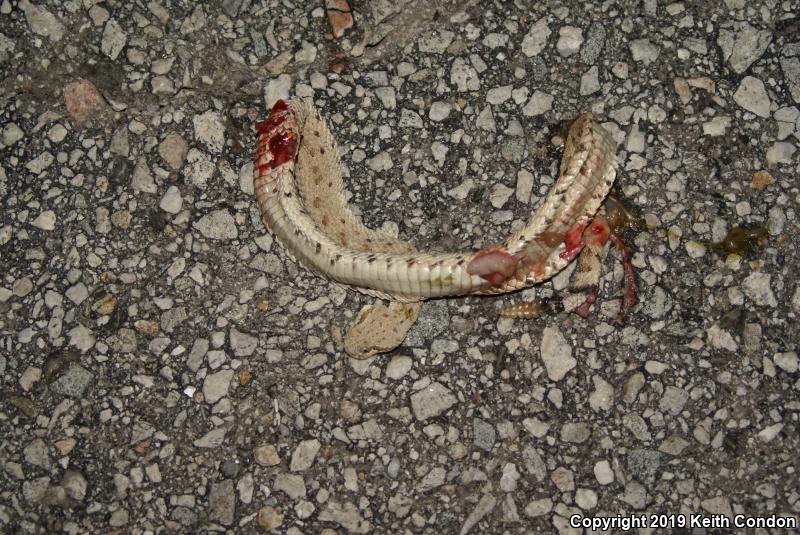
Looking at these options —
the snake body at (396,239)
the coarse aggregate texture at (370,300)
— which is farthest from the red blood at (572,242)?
the coarse aggregate texture at (370,300)

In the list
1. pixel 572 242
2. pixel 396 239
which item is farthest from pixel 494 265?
pixel 396 239

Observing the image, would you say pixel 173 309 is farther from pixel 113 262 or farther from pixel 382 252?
pixel 382 252

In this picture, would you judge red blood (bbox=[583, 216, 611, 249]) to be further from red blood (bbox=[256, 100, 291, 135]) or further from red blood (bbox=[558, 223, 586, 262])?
red blood (bbox=[256, 100, 291, 135])

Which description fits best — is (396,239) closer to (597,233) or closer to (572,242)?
(572,242)

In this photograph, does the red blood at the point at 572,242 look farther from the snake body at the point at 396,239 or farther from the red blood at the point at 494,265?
the red blood at the point at 494,265

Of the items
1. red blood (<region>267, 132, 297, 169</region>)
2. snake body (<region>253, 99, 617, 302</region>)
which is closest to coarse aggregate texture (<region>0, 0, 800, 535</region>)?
snake body (<region>253, 99, 617, 302</region>)

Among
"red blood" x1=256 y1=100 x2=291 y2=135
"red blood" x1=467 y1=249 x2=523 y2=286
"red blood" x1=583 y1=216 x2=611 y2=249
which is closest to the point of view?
"red blood" x1=467 y1=249 x2=523 y2=286
